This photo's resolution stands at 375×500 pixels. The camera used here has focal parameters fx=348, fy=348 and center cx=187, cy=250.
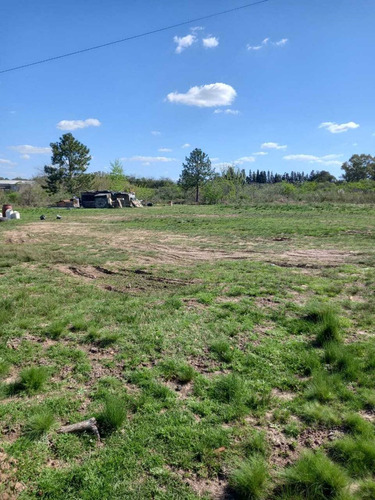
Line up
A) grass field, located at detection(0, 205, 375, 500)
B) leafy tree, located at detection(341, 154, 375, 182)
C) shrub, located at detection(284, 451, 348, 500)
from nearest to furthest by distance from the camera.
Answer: shrub, located at detection(284, 451, 348, 500), grass field, located at detection(0, 205, 375, 500), leafy tree, located at detection(341, 154, 375, 182)

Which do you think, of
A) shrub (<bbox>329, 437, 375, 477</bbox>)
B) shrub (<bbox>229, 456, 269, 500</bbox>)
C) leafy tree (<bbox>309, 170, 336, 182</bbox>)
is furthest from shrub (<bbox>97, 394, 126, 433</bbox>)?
leafy tree (<bbox>309, 170, 336, 182</bbox>)

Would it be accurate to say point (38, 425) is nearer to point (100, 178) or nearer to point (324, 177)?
point (100, 178)

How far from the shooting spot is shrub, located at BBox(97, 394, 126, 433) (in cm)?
272

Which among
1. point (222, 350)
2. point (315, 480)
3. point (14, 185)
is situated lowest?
point (315, 480)

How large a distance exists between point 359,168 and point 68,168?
51789 mm

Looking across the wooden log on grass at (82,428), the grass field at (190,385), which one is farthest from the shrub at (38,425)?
the wooden log on grass at (82,428)

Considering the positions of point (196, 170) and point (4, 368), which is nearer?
point (4, 368)

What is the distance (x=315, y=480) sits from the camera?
2.24 metres

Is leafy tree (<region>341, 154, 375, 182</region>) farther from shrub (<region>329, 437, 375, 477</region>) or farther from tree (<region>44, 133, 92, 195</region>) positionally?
shrub (<region>329, 437, 375, 477</region>)

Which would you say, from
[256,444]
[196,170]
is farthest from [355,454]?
[196,170]

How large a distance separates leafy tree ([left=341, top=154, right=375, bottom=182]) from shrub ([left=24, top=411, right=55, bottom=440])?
228 ft

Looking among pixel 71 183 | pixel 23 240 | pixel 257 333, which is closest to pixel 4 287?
pixel 257 333

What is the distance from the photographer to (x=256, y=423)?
112 inches

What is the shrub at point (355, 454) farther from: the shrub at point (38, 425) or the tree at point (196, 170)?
the tree at point (196, 170)
